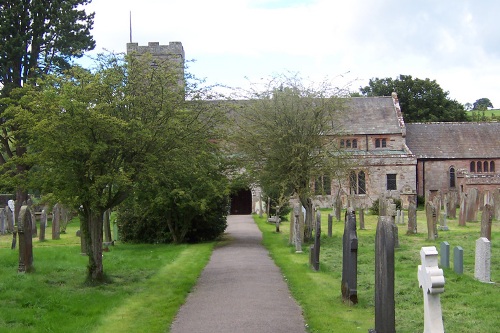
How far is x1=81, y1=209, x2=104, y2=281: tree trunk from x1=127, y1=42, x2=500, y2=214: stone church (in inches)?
1438

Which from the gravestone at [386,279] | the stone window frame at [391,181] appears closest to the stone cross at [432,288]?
the gravestone at [386,279]

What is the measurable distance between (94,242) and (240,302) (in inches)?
184

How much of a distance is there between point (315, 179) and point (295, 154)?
174 centimetres

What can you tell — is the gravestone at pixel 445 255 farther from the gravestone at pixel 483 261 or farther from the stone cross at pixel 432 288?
the stone cross at pixel 432 288

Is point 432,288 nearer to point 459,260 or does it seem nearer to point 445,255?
point 459,260

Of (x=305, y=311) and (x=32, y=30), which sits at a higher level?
(x=32, y=30)

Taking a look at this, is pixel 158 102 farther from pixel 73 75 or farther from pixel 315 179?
pixel 315 179

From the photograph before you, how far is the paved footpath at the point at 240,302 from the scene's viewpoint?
9.34 m

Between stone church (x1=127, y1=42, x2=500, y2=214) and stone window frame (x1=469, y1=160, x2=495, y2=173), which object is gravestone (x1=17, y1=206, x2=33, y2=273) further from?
stone window frame (x1=469, y1=160, x2=495, y2=173)

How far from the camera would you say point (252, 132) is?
23.8 metres

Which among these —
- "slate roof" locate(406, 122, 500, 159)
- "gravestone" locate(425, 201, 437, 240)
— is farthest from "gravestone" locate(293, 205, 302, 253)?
"slate roof" locate(406, 122, 500, 159)

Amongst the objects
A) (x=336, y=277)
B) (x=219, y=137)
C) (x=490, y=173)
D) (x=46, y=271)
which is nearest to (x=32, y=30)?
(x=219, y=137)

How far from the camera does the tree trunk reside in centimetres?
1409

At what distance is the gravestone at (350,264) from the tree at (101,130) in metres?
4.75
